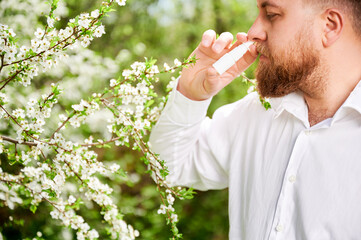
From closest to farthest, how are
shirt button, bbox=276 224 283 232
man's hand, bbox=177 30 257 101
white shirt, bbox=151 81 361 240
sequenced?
white shirt, bbox=151 81 361 240, shirt button, bbox=276 224 283 232, man's hand, bbox=177 30 257 101

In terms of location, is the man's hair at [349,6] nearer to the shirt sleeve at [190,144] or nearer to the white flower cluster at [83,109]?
the shirt sleeve at [190,144]

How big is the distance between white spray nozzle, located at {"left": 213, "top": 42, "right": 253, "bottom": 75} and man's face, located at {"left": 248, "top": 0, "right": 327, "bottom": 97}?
0.18ft

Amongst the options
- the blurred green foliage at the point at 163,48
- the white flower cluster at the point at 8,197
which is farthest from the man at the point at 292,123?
the blurred green foliage at the point at 163,48

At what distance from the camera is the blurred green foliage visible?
3779mm

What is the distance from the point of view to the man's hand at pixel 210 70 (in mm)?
1903

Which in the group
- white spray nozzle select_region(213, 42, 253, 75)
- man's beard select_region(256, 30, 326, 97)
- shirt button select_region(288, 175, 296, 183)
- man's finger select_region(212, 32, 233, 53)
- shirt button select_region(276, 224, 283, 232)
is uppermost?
man's finger select_region(212, 32, 233, 53)

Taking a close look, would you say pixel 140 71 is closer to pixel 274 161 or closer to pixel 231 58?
pixel 231 58

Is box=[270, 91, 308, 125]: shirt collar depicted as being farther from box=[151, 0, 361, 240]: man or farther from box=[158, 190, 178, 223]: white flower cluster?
box=[158, 190, 178, 223]: white flower cluster

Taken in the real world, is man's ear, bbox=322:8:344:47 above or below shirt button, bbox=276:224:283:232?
above

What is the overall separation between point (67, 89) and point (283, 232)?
1824mm

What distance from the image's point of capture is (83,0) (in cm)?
338

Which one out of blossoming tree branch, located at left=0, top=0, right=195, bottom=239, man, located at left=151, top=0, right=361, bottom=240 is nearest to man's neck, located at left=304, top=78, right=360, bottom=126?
man, located at left=151, top=0, right=361, bottom=240

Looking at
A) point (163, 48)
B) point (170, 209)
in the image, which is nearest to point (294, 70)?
point (170, 209)

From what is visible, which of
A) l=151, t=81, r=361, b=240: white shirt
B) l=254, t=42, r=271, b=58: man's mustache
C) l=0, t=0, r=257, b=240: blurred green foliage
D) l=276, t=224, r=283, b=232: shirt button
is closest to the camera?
l=151, t=81, r=361, b=240: white shirt
